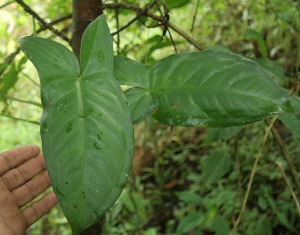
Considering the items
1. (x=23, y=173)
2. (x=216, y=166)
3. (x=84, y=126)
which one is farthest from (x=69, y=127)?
(x=216, y=166)

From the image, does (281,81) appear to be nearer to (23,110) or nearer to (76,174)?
(76,174)

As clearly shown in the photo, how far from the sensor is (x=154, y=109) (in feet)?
1.83

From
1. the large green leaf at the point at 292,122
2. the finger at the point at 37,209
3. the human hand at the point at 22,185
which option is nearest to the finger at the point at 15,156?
the human hand at the point at 22,185

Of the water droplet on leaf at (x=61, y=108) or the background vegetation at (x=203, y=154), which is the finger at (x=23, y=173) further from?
the water droplet on leaf at (x=61, y=108)

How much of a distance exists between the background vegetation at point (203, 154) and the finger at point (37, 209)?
271 mm

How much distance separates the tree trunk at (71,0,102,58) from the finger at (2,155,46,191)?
45 centimetres

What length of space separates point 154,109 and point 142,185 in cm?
164

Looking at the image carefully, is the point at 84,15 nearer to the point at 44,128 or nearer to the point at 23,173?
the point at 44,128

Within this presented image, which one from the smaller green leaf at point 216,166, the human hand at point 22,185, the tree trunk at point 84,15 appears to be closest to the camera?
the tree trunk at point 84,15

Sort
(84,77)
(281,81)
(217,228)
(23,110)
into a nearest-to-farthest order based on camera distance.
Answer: (84,77) → (281,81) → (217,228) → (23,110)

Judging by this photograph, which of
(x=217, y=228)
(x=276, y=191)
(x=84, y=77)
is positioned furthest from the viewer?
(x=276, y=191)

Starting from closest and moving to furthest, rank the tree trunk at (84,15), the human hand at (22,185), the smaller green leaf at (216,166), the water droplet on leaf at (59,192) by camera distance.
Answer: the water droplet on leaf at (59,192) → the tree trunk at (84,15) → the human hand at (22,185) → the smaller green leaf at (216,166)

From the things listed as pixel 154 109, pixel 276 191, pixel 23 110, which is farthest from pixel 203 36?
pixel 154 109

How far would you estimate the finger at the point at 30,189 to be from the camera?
96 cm
